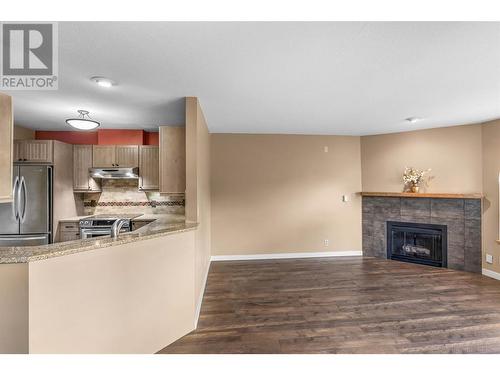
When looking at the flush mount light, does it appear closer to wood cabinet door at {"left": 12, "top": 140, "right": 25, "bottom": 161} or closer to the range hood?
the range hood

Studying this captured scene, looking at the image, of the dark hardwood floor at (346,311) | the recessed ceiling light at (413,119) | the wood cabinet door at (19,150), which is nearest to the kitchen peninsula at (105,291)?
the dark hardwood floor at (346,311)

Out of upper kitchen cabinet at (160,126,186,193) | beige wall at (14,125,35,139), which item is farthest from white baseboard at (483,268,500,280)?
beige wall at (14,125,35,139)

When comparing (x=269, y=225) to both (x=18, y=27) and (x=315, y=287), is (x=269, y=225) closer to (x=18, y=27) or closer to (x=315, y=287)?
(x=315, y=287)

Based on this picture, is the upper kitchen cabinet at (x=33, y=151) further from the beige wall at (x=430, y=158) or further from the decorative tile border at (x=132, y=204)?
the beige wall at (x=430, y=158)

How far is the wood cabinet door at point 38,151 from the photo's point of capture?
12.1ft

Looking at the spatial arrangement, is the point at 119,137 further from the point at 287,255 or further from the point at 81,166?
the point at 287,255

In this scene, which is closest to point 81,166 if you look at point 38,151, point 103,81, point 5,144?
point 38,151

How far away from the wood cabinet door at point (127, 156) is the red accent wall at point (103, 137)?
0.21 meters

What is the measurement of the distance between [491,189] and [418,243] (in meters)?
1.43

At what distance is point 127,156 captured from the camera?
4188mm

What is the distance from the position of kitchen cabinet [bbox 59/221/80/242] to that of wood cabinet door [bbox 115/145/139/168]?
1219 mm

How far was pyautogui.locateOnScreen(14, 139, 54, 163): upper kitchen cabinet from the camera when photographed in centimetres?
Result: 366
